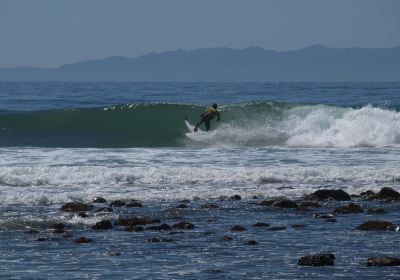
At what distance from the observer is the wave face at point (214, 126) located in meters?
37.8

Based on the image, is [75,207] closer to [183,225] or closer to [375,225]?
[183,225]

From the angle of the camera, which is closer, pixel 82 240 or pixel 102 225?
pixel 82 240

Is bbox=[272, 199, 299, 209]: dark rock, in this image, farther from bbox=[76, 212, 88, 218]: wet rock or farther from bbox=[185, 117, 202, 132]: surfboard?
bbox=[185, 117, 202, 132]: surfboard

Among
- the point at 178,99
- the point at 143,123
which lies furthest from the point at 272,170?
the point at 178,99

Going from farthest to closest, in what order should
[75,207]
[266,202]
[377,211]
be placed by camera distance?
1. [266,202]
2. [75,207]
3. [377,211]

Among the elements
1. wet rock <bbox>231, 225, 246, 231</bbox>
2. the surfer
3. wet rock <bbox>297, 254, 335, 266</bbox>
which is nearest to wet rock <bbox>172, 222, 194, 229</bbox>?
wet rock <bbox>231, 225, 246, 231</bbox>

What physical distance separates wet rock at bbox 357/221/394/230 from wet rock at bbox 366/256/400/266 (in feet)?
9.61

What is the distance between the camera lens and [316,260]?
14.5m

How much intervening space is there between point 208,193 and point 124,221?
485cm

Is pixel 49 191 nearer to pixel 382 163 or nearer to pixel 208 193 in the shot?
pixel 208 193

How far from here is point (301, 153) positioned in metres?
32.5

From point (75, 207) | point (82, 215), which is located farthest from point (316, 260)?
point (75, 207)

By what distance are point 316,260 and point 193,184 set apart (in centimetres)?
1035

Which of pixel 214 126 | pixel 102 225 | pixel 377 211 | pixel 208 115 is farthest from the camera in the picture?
pixel 214 126
